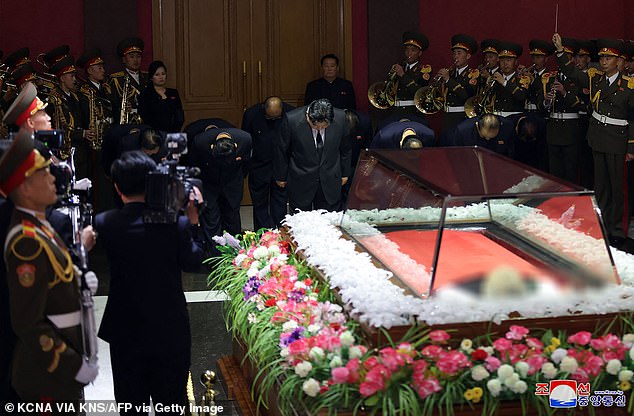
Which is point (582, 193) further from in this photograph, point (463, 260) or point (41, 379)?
point (41, 379)

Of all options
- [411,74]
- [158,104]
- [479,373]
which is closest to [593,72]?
[411,74]

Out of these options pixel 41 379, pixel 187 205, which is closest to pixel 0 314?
pixel 41 379

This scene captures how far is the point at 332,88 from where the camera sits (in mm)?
10547

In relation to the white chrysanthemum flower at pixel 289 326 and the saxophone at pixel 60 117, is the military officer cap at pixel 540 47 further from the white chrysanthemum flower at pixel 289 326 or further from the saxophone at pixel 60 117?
the white chrysanthemum flower at pixel 289 326

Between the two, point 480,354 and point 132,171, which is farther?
point 132,171

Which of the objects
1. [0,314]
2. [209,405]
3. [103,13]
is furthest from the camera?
[103,13]

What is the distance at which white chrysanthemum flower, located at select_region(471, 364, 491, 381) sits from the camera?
154 inches

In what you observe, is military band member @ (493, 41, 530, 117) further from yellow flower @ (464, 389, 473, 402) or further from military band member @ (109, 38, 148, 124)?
yellow flower @ (464, 389, 473, 402)

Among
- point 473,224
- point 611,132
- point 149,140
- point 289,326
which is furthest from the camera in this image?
point 611,132

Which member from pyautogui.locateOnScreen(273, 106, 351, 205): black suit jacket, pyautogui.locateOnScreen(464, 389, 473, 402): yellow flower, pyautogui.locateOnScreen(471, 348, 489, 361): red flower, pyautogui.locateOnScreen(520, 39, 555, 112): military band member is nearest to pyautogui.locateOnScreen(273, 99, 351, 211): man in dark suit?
pyautogui.locateOnScreen(273, 106, 351, 205): black suit jacket

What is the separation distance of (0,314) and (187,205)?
2.64 feet

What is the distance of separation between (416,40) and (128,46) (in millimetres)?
2803

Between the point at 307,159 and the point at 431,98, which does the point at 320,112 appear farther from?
the point at 431,98

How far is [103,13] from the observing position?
10.4m
